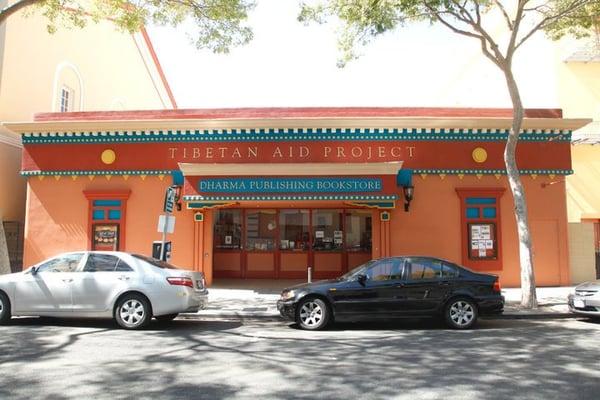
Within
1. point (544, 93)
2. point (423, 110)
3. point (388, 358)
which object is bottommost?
point (388, 358)

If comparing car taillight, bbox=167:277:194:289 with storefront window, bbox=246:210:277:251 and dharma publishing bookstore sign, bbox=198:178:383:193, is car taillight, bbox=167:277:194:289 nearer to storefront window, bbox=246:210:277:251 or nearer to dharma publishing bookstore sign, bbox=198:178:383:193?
dharma publishing bookstore sign, bbox=198:178:383:193

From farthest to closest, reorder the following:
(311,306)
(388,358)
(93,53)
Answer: (93,53) → (311,306) → (388,358)

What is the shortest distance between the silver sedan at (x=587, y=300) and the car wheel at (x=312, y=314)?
5117 millimetres

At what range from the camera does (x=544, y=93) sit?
59.5ft

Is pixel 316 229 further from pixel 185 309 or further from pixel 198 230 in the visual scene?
pixel 185 309

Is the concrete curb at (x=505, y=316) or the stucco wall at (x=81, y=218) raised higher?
the stucco wall at (x=81, y=218)

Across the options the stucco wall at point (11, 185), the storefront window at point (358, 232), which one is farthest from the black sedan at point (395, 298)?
the stucco wall at point (11, 185)

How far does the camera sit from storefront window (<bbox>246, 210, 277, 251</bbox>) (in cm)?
1664

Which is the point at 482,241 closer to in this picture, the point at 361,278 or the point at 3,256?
the point at 361,278

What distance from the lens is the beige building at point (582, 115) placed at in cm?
1727

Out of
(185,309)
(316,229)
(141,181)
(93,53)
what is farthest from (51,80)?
(185,309)

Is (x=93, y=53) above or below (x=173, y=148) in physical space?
above

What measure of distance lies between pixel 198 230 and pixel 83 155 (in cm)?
424

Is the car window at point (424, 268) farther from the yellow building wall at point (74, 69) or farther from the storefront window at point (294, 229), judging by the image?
the yellow building wall at point (74, 69)
